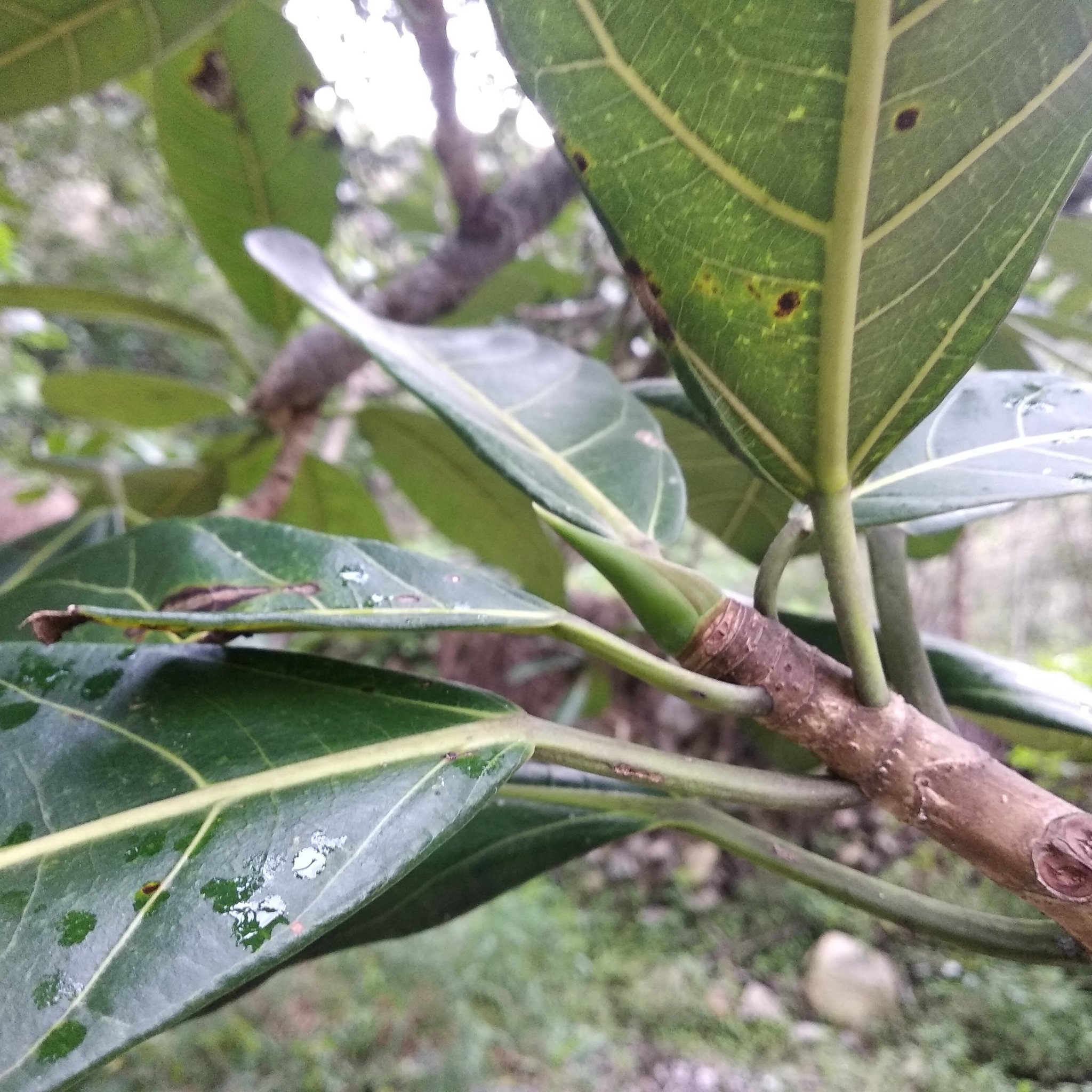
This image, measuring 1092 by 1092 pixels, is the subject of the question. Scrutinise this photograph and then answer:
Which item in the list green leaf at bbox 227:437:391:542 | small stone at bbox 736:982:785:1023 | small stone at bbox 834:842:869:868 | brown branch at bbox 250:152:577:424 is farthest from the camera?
small stone at bbox 834:842:869:868

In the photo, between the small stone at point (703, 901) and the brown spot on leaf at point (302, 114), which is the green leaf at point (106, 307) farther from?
the small stone at point (703, 901)

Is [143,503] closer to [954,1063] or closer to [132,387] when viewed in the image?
[132,387]

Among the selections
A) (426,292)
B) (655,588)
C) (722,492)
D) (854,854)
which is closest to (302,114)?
(426,292)

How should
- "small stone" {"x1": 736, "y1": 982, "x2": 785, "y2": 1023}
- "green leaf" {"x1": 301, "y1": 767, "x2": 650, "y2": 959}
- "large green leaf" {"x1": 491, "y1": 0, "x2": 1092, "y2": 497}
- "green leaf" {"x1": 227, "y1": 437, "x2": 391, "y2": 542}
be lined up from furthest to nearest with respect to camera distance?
1. "small stone" {"x1": 736, "y1": 982, "x2": 785, "y2": 1023}
2. "green leaf" {"x1": 227, "y1": 437, "x2": 391, "y2": 542}
3. "green leaf" {"x1": 301, "y1": 767, "x2": 650, "y2": 959}
4. "large green leaf" {"x1": 491, "y1": 0, "x2": 1092, "y2": 497}

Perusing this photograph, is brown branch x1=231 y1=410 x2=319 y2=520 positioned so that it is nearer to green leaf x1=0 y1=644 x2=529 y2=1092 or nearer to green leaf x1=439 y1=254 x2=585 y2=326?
green leaf x1=439 y1=254 x2=585 y2=326

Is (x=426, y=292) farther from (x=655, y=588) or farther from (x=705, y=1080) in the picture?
(x=705, y=1080)

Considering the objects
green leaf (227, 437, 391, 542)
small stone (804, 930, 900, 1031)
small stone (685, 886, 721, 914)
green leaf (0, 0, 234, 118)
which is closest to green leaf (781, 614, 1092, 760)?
green leaf (0, 0, 234, 118)
